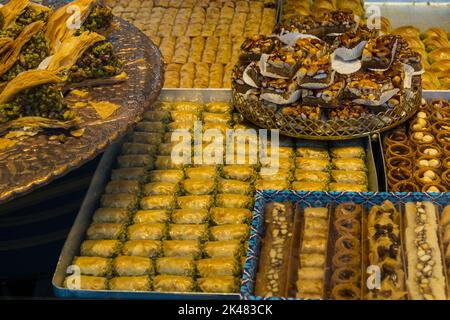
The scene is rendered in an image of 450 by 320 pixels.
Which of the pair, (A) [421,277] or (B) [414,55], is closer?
(A) [421,277]

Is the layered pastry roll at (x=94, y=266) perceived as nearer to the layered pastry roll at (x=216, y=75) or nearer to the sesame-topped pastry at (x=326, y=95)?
the sesame-topped pastry at (x=326, y=95)

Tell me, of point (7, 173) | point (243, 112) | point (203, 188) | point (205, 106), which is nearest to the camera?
point (7, 173)

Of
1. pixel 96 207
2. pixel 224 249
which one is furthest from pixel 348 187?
pixel 96 207

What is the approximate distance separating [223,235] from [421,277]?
86 cm

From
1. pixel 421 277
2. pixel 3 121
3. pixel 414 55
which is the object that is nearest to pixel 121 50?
pixel 3 121

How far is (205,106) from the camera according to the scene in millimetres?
3314

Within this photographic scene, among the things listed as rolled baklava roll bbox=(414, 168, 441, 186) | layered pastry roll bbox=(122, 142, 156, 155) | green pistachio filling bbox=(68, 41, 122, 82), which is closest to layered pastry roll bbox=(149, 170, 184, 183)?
layered pastry roll bbox=(122, 142, 156, 155)

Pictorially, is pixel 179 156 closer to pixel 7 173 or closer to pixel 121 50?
pixel 121 50

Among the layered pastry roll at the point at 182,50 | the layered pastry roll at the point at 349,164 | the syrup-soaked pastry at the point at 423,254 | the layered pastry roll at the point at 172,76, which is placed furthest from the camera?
the layered pastry roll at the point at 182,50

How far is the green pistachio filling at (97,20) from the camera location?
9.49 ft

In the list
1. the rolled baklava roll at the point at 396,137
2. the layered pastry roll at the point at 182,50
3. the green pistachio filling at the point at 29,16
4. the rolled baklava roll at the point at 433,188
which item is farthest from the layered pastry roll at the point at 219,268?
the layered pastry roll at the point at 182,50

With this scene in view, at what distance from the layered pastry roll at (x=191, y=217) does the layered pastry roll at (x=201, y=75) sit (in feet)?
3.50

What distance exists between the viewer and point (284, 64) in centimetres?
288

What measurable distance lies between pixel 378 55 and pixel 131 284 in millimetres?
1511
